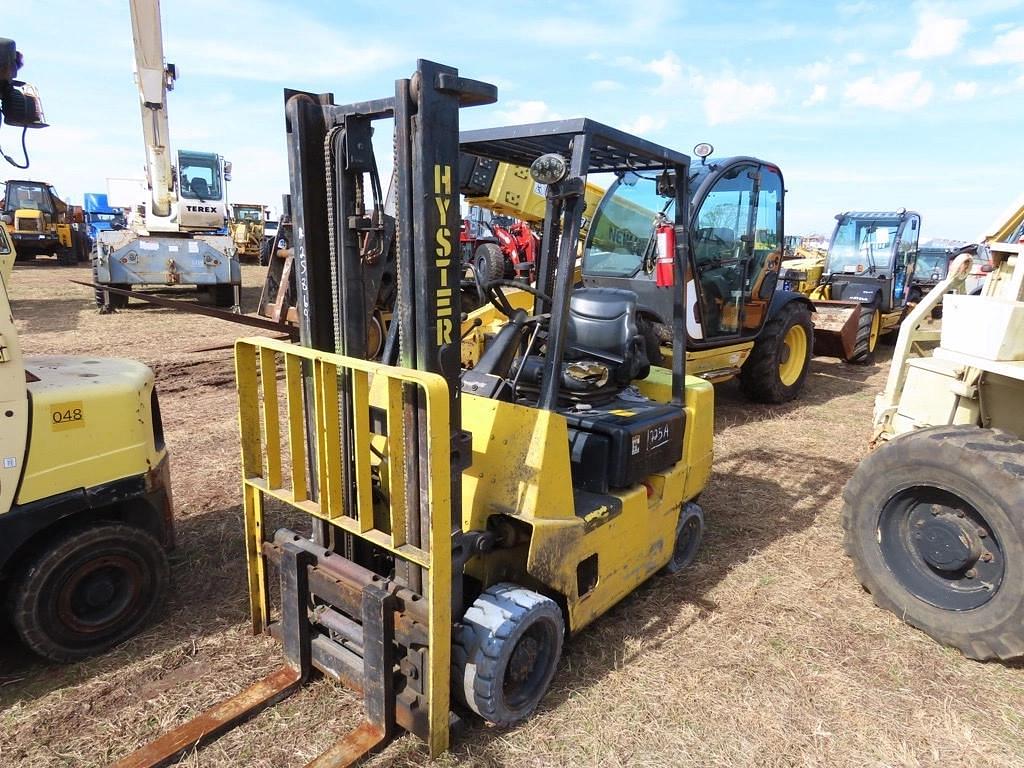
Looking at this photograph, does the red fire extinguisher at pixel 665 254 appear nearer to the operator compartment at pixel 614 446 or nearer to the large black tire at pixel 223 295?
the operator compartment at pixel 614 446

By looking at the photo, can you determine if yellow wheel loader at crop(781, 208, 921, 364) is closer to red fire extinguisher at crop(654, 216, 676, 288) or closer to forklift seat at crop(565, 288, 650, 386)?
forklift seat at crop(565, 288, 650, 386)

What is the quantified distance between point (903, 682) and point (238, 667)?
290 centimetres

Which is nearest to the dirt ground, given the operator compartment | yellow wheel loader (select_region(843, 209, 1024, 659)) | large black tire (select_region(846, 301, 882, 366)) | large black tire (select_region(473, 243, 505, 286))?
yellow wheel loader (select_region(843, 209, 1024, 659))

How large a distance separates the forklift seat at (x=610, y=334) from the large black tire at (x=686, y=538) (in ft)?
2.69

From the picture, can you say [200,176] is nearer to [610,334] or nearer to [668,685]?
[610,334]

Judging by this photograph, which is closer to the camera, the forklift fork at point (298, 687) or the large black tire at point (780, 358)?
the forklift fork at point (298, 687)

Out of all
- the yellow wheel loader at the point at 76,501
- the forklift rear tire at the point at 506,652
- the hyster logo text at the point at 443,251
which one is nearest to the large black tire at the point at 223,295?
the yellow wheel loader at the point at 76,501

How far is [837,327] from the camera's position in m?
→ 9.84

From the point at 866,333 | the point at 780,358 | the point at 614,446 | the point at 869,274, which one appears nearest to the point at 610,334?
the point at 614,446

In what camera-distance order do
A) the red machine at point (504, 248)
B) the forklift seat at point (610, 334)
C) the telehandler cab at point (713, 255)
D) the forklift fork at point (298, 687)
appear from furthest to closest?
the red machine at point (504, 248) → the telehandler cab at point (713, 255) → the forklift seat at point (610, 334) → the forklift fork at point (298, 687)

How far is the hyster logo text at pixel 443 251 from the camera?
2328 mm

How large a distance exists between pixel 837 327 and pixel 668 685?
27.1 ft

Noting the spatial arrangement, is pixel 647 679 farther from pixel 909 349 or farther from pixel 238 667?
pixel 909 349

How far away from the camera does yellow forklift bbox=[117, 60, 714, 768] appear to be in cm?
235
